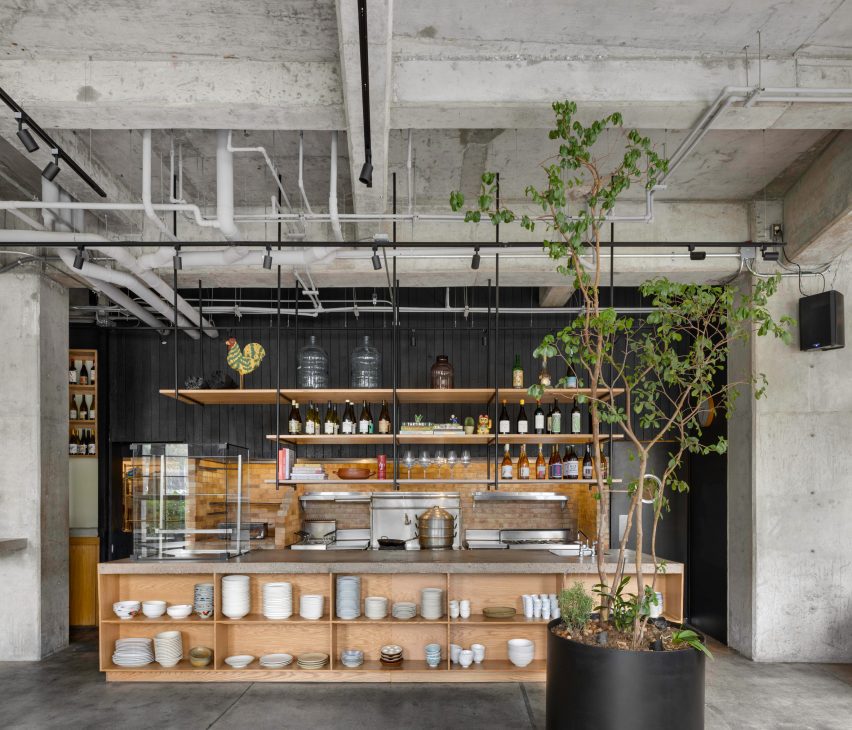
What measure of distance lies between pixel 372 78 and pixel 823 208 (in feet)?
12.0

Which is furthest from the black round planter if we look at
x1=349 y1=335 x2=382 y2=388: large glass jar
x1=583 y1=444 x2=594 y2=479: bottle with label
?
x1=583 y1=444 x2=594 y2=479: bottle with label

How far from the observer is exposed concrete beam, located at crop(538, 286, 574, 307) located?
777cm

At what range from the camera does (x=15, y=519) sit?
6.24m

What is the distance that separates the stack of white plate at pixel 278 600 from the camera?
527 cm

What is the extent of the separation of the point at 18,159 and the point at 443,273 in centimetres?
344

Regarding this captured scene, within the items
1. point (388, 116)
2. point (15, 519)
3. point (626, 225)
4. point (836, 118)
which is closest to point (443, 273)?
point (626, 225)

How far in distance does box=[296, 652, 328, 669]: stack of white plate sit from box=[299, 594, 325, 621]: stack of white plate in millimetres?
255

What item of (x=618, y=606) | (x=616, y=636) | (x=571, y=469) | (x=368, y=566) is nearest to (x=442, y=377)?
(x=571, y=469)

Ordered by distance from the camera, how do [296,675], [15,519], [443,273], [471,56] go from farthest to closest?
[443,273], [15,519], [296,675], [471,56]

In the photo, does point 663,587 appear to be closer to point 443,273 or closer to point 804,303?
point 804,303

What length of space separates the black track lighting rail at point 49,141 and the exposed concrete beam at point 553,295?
4.42m

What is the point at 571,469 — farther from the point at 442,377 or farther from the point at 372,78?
the point at 372,78

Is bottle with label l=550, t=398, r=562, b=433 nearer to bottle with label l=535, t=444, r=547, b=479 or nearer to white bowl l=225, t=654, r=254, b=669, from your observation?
bottle with label l=535, t=444, r=547, b=479

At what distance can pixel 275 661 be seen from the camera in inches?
206
